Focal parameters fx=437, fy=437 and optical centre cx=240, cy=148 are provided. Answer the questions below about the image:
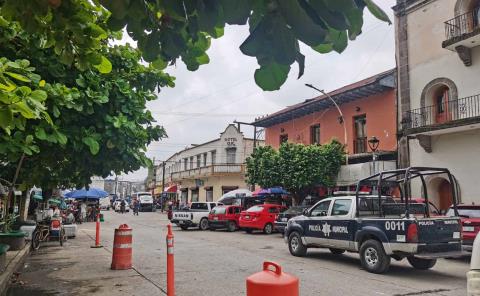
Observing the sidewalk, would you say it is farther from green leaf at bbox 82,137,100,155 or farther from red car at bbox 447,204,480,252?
red car at bbox 447,204,480,252

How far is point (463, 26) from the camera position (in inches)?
696

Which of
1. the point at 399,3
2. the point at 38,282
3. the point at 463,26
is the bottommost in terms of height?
the point at 38,282

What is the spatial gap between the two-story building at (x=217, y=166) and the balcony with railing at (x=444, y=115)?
78.6 ft

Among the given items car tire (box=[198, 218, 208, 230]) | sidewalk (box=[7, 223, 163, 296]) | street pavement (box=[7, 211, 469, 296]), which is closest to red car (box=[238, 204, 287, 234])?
car tire (box=[198, 218, 208, 230])

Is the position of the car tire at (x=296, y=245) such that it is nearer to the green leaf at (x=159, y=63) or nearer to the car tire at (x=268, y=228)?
the car tire at (x=268, y=228)

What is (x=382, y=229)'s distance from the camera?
32.6ft

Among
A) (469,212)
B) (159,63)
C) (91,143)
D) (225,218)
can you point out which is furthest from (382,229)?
(225,218)

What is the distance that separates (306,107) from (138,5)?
25087 mm

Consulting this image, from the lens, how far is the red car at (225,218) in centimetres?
2330

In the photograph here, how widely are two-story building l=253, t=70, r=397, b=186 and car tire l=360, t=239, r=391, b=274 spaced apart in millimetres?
10080

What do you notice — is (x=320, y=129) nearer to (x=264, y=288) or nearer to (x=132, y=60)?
(x=132, y=60)

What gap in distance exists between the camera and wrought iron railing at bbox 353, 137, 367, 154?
2347 cm

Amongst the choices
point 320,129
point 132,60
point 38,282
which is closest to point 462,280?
point 132,60

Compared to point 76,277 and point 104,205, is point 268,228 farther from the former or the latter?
point 104,205
